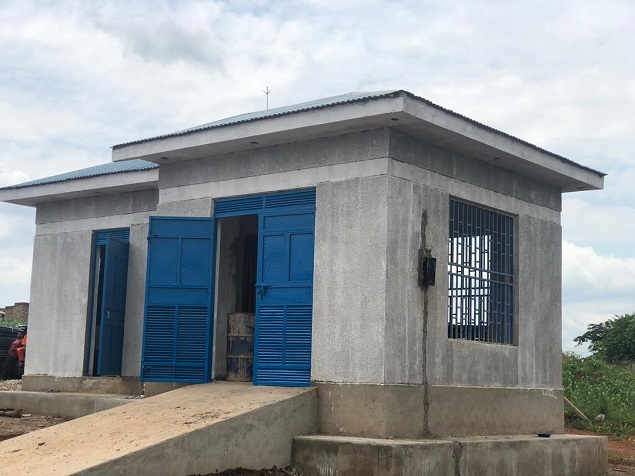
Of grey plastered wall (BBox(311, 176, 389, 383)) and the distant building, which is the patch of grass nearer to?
grey plastered wall (BBox(311, 176, 389, 383))

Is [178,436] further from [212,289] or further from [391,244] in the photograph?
[212,289]

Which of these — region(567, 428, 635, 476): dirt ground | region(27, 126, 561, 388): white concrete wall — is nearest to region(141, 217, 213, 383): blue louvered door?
region(27, 126, 561, 388): white concrete wall

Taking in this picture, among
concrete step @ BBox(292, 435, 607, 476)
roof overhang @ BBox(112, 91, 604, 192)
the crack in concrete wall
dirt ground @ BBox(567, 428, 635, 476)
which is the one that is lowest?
dirt ground @ BBox(567, 428, 635, 476)

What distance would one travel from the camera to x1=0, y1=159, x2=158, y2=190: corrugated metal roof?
14.9 metres

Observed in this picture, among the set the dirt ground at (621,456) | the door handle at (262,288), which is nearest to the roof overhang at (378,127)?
the door handle at (262,288)

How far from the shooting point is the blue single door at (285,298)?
1066 cm

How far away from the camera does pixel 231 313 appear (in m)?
11.9

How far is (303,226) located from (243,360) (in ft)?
7.02

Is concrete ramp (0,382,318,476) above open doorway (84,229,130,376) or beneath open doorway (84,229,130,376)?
beneath

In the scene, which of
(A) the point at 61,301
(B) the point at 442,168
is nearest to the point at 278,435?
(B) the point at 442,168

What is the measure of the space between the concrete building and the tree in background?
18.4 meters

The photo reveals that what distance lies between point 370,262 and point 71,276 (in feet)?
24.4

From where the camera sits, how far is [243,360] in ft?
38.7

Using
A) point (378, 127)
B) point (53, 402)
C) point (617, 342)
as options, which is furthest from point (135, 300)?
point (617, 342)
